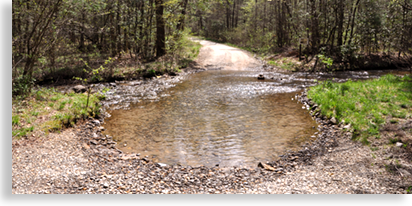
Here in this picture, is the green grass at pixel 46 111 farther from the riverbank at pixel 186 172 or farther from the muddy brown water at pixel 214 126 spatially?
the muddy brown water at pixel 214 126

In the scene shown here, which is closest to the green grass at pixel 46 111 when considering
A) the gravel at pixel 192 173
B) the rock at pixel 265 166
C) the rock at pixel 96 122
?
the rock at pixel 96 122

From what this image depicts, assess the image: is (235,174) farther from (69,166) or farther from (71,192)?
(69,166)

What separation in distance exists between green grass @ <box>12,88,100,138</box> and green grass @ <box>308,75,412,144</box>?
27.5 feet

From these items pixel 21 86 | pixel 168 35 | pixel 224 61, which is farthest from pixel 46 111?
pixel 224 61

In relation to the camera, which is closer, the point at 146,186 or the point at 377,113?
the point at 146,186

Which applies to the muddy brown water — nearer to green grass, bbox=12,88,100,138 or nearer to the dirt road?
green grass, bbox=12,88,100,138

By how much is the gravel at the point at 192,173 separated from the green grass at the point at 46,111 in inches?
20.4

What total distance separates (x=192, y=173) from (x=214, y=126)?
10.2 feet

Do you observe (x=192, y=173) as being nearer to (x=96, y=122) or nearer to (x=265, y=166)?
(x=265, y=166)

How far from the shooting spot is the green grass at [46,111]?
Answer: 6.90 metres

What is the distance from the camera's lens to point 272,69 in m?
21.6

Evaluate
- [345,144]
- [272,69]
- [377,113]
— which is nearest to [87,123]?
[345,144]

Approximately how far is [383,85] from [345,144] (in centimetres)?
548

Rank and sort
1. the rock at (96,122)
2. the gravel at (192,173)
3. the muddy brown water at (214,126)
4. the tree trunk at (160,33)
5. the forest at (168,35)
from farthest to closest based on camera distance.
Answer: the tree trunk at (160,33), the forest at (168,35), the rock at (96,122), the muddy brown water at (214,126), the gravel at (192,173)
